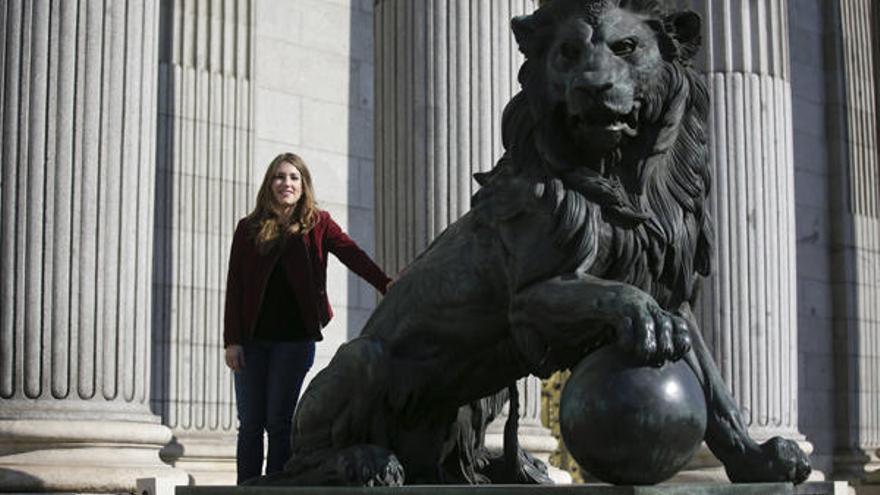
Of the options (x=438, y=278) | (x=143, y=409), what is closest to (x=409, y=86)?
(x=143, y=409)

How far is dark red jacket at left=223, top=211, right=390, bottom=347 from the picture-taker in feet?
28.5

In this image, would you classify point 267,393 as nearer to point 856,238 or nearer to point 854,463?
point 854,463

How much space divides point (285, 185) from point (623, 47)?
11.7 feet

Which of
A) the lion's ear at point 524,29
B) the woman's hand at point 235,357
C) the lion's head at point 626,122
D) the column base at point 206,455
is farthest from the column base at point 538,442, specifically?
the lion's ear at point 524,29

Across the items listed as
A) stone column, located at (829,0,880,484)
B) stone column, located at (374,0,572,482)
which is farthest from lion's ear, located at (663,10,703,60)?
stone column, located at (829,0,880,484)

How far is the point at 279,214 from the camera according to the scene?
346 inches

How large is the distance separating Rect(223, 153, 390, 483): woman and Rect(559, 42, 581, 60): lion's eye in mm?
3260

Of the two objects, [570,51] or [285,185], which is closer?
[570,51]

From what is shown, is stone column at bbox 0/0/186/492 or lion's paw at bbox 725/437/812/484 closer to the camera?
lion's paw at bbox 725/437/812/484

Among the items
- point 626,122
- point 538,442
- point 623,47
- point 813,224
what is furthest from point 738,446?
point 813,224

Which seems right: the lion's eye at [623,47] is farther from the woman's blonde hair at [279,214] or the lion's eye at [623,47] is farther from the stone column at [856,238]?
the stone column at [856,238]

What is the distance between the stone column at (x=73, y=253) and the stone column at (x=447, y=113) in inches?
112

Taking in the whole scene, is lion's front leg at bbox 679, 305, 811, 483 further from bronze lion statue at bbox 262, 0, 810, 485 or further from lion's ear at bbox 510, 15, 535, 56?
lion's ear at bbox 510, 15, 535, 56

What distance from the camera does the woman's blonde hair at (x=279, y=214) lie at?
8711 mm
